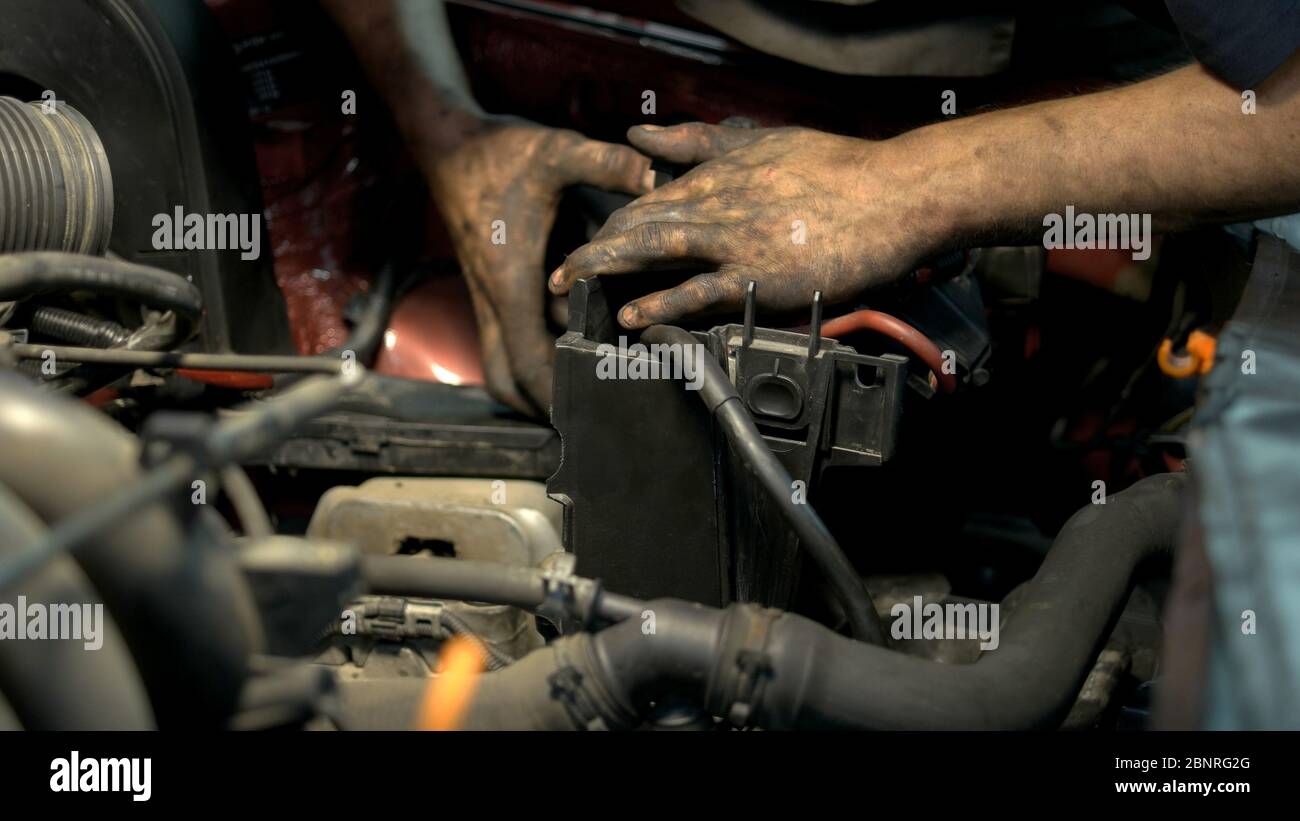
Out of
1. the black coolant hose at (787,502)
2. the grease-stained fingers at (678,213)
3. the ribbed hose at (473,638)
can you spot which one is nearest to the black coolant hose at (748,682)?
the black coolant hose at (787,502)

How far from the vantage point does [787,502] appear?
852 millimetres

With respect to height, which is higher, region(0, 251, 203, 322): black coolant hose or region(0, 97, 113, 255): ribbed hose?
region(0, 97, 113, 255): ribbed hose

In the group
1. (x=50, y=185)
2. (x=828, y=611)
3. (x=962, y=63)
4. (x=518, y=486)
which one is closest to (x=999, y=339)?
(x=962, y=63)

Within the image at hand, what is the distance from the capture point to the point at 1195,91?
1.03 meters

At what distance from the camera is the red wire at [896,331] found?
1.00 metres

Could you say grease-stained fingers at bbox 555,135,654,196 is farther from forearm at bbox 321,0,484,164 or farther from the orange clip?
the orange clip

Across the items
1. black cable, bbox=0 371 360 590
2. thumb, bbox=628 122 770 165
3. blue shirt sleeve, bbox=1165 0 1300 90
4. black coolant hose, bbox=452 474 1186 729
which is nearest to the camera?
black cable, bbox=0 371 360 590

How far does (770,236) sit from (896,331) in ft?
0.55

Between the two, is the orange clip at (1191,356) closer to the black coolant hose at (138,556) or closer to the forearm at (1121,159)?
the forearm at (1121,159)

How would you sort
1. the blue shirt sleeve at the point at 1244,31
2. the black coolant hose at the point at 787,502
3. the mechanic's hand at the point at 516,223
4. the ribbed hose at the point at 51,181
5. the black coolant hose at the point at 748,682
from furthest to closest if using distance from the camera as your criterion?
the mechanic's hand at the point at 516,223, the ribbed hose at the point at 51,181, the blue shirt sleeve at the point at 1244,31, the black coolant hose at the point at 787,502, the black coolant hose at the point at 748,682

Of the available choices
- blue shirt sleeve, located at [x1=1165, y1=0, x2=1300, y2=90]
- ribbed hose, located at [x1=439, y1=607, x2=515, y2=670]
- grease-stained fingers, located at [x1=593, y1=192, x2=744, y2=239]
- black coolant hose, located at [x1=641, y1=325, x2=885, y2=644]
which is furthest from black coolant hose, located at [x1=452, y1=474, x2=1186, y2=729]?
blue shirt sleeve, located at [x1=1165, y1=0, x2=1300, y2=90]

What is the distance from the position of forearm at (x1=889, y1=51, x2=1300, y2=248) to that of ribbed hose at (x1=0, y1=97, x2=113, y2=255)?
88 cm

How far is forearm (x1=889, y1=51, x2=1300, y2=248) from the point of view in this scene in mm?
1004

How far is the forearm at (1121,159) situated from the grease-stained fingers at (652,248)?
0.73 feet
